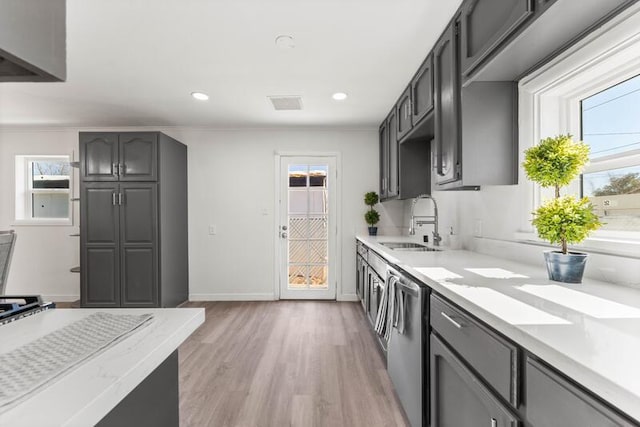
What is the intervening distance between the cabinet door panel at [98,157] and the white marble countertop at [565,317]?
375 cm

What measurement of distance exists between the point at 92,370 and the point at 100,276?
12.9ft

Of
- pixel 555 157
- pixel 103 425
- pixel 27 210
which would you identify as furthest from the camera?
pixel 27 210

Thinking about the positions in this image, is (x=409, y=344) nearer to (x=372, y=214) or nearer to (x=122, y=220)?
(x=372, y=214)

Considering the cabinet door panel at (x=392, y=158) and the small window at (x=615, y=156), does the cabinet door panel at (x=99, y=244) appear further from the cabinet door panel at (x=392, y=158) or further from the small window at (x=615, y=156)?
the small window at (x=615, y=156)

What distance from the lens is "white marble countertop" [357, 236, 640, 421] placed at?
60 centimetres

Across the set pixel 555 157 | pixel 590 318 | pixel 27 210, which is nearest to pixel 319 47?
pixel 555 157

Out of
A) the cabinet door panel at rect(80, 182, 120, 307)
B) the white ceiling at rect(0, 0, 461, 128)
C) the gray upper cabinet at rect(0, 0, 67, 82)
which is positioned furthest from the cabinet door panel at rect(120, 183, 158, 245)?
the gray upper cabinet at rect(0, 0, 67, 82)

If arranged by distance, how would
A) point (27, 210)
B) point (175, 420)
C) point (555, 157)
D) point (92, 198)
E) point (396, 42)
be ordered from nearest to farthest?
point (175, 420), point (555, 157), point (396, 42), point (92, 198), point (27, 210)

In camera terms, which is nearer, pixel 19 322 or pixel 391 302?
pixel 19 322

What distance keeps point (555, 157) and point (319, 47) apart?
170 centimetres

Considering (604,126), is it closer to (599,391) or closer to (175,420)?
(599,391)

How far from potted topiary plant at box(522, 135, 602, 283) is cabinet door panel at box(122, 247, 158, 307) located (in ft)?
12.6

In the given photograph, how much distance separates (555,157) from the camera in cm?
133

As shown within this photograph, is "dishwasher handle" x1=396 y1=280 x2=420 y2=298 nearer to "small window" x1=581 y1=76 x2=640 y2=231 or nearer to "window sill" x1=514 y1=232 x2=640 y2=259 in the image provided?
"window sill" x1=514 y1=232 x2=640 y2=259
